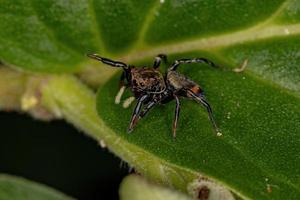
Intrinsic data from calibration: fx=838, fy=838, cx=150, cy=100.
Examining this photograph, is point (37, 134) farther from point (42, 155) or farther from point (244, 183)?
point (244, 183)

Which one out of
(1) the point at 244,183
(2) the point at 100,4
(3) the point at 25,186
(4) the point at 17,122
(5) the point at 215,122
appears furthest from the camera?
(4) the point at 17,122

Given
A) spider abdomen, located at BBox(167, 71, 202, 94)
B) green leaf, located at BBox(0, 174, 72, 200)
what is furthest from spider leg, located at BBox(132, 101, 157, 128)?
green leaf, located at BBox(0, 174, 72, 200)

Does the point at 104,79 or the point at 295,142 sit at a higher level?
the point at 295,142

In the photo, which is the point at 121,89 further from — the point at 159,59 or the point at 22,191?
the point at 22,191

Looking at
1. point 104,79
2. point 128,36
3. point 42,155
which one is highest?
point 128,36

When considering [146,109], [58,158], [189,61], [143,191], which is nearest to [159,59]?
[189,61]

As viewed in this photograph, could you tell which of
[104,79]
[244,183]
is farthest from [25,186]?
[244,183]
